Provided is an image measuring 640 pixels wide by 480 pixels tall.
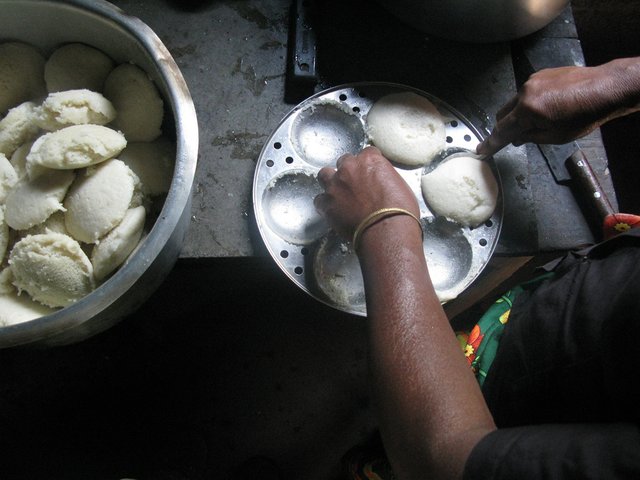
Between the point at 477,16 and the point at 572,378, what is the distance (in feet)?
3.74

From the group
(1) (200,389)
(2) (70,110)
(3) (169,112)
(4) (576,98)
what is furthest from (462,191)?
(1) (200,389)

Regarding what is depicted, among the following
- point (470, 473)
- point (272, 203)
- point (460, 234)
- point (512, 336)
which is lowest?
point (470, 473)

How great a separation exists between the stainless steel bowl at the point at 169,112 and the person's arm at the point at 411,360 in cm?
44

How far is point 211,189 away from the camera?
1.61 m

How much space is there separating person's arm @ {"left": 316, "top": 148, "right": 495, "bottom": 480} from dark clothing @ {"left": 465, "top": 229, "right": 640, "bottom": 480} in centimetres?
8

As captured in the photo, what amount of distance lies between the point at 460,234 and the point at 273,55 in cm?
90

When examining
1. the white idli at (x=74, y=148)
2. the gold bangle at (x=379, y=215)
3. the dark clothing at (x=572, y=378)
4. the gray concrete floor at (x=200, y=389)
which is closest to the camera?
the dark clothing at (x=572, y=378)

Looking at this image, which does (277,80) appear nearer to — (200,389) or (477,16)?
(477,16)

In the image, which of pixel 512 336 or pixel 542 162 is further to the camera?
pixel 542 162

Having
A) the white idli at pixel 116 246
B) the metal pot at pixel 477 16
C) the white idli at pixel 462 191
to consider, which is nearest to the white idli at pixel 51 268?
the white idli at pixel 116 246

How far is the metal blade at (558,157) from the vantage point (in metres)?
1.76

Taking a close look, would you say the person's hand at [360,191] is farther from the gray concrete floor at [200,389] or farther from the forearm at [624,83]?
the gray concrete floor at [200,389]

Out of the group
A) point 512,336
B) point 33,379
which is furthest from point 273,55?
point 33,379

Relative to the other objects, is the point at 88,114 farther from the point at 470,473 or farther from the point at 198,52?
the point at 470,473
